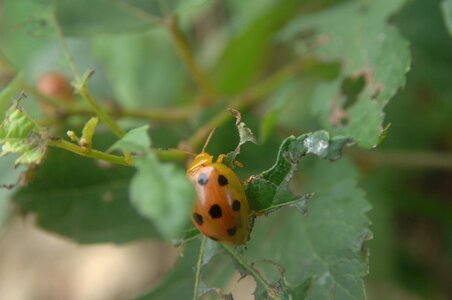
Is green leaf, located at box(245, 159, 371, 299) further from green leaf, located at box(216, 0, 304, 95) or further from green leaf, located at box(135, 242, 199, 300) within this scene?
green leaf, located at box(216, 0, 304, 95)

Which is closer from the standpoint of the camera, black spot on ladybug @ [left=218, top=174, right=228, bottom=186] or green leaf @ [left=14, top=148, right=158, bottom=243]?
black spot on ladybug @ [left=218, top=174, right=228, bottom=186]

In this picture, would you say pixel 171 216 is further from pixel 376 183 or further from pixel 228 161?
pixel 376 183

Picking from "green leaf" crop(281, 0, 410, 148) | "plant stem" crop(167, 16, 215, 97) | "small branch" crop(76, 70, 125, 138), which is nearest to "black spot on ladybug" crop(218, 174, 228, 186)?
"small branch" crop(76, 70, 125, 138)

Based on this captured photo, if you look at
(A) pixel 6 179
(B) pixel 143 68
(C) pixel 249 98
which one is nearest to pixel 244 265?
(A) pixel 6 179

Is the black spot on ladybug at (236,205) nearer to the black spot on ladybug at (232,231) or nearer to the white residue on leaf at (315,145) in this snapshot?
the black spot on ladybug at (232,231)

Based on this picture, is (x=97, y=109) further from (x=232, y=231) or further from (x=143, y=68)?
(x=143, y=68)

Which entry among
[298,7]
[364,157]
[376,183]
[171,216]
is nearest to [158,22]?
[298,7]
